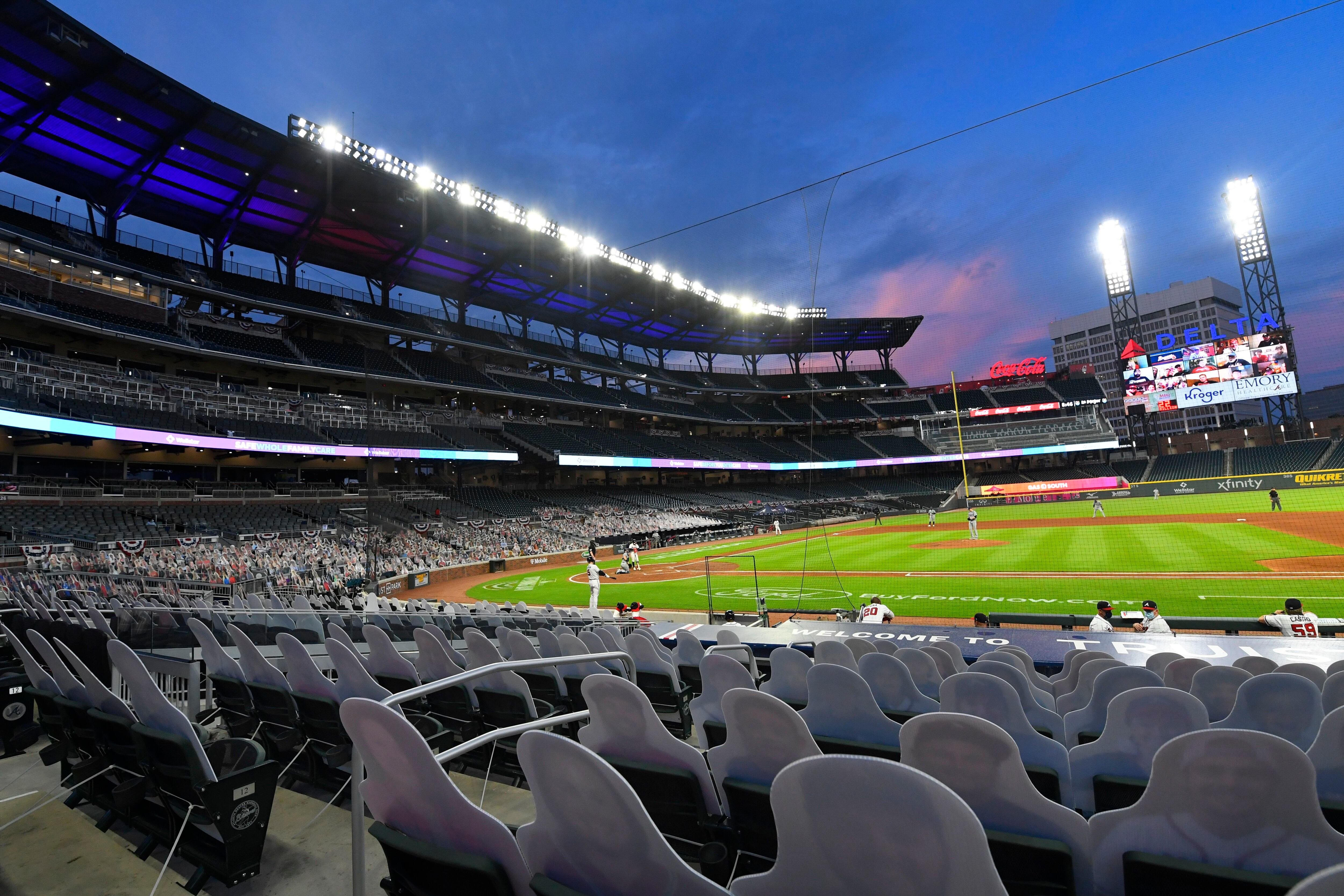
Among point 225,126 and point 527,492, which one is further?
point 527,492

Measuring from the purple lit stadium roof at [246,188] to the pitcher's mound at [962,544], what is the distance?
3037 centimetres

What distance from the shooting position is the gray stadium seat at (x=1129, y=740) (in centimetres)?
302

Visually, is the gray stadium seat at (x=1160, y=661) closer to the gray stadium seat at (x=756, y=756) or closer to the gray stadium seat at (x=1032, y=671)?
the gray stadium seat at (x=1032, y=671)

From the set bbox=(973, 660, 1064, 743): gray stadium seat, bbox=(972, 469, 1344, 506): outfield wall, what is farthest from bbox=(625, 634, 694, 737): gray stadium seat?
bbox=(972, 469, 1344, 506): outfield wall

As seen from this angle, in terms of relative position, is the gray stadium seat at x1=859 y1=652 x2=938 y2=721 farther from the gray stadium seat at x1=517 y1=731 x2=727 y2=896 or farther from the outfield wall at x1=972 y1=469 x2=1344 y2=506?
the outfield wall at x1=972 y1=469 x2=1344 y2=506

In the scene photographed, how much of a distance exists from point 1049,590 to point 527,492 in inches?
1512

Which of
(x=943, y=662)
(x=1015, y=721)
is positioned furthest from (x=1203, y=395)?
(x=1015, y=721)

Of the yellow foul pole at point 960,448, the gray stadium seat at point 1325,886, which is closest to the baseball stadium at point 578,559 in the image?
the gray stadium seat at point 1325,886

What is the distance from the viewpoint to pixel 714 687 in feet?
14.9

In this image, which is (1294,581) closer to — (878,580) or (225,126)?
(878,580)

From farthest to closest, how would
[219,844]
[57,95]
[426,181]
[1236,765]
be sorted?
[426,181] < [57,95] < [219,844] < [1236,765]

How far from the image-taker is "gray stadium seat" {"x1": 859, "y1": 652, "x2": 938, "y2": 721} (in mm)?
4402

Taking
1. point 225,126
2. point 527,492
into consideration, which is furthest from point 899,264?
point 225,126

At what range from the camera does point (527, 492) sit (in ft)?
160
